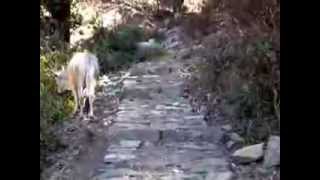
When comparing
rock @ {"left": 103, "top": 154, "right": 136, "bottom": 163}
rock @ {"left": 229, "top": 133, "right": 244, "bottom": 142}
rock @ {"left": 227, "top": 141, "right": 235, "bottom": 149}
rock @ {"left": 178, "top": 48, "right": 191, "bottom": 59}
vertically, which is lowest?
rock @ {"left": 103, "top": 154, "right": 136, "bottom": 163}

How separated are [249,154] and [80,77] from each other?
572mm

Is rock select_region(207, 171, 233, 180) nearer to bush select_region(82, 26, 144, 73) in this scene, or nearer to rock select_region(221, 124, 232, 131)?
rock select_region(221, 124, 232, 131)

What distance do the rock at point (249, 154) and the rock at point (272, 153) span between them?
0.07 ft

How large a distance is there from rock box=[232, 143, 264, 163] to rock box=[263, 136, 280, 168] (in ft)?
0.07

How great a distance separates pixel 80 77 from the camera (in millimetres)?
1780

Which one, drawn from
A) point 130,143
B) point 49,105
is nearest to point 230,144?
point 130,143

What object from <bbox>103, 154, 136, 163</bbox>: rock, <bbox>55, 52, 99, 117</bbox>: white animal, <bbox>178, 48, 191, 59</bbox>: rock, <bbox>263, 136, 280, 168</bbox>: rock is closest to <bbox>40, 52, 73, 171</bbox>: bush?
<bbox>55, 52, 99, 117</bbox>: white animal

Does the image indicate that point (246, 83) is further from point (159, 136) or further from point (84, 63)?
point (84, 63)

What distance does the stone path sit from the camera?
1696mm

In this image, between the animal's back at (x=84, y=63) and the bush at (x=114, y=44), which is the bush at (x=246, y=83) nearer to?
the bush at (x=114, y=44)

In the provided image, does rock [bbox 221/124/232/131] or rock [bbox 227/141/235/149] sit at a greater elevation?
rock [bbox 221/124/232/131]
